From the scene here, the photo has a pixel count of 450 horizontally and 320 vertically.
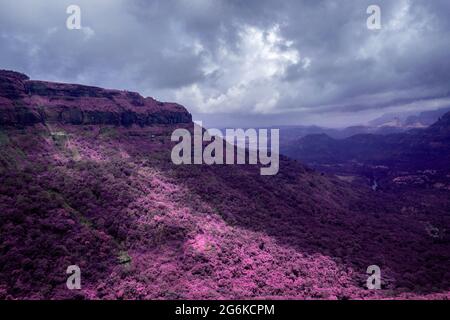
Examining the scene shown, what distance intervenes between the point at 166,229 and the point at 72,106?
52.6 m

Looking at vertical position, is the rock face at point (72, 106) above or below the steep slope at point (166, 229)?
above

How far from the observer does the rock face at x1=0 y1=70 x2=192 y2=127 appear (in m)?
65.6

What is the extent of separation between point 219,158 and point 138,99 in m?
40.9

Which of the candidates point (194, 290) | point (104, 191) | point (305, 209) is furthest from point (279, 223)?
point (104, 191)

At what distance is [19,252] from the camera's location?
3108 cm

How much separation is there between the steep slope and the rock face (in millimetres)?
667

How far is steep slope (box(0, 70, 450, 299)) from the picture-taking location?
33250 millimetres

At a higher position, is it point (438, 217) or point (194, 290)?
point (438, 217)

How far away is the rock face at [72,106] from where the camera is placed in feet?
215

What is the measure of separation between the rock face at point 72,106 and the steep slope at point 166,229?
0.67 m

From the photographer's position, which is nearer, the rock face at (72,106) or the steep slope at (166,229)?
the steep slope at (166,229)

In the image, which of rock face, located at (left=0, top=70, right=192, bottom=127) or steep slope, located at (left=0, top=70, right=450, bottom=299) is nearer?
steep slope, located at (left=0, top=70, right=450, bottom=299)

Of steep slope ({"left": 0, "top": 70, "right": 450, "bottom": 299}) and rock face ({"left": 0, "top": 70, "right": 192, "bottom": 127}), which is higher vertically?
rock face ({"left": 0, "top": 70, "right": 192, "bottom": 127})
